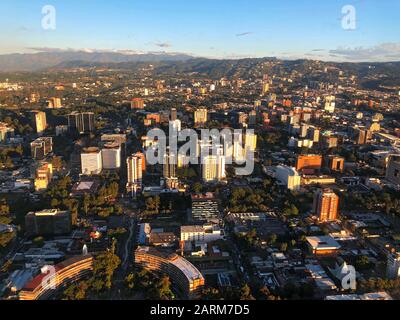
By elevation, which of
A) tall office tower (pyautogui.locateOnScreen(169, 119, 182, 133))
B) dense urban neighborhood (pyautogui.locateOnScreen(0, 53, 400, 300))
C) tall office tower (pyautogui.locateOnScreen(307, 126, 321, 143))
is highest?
tall office tower (pyautogui.locateOnScreen(169, 119, 182, 133))

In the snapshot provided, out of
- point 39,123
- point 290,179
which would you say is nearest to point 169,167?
point 290,179

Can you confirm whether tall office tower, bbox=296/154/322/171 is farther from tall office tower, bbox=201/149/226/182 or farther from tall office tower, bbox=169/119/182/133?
tall office tower, bbox=169/119/182/133

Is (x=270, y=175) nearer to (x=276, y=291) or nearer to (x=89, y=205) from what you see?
(x=89, y=205)

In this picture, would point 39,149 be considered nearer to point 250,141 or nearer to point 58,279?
point 250,141

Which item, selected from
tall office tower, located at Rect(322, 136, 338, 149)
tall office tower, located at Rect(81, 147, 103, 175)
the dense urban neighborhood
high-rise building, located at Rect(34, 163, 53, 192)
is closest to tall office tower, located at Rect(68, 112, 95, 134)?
the dense urban neighborhood

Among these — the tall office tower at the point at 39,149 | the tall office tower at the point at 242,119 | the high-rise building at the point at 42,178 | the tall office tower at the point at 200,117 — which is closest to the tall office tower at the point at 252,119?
the tall office tower at the point at 242,119
